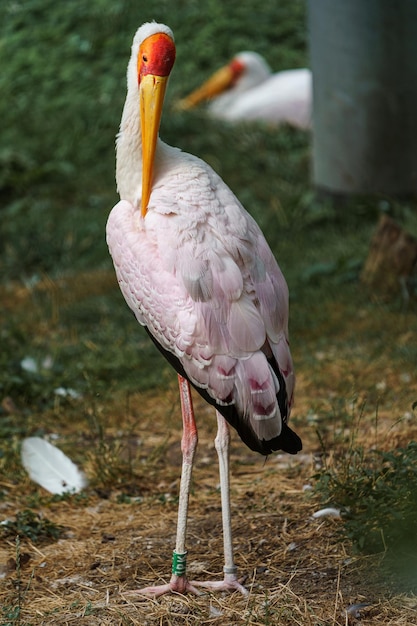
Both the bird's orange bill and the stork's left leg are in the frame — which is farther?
the bird's orange bill

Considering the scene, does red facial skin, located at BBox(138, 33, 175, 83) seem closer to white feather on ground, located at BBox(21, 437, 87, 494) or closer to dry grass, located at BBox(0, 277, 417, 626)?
dry grass, located at BBox(0, 277, 417, 626)

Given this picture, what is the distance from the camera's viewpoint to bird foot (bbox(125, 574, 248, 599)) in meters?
3.43

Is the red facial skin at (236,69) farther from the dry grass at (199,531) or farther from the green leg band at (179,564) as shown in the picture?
the green leg band at (179,564)

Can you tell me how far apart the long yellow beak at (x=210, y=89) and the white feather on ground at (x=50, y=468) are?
6737 millimetres

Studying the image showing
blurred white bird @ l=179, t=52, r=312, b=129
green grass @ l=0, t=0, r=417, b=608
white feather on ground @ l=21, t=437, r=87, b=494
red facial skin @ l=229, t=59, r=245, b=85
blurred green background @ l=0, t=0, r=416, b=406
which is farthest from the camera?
red facial skin @ l=229, t=59, r=245, b=85

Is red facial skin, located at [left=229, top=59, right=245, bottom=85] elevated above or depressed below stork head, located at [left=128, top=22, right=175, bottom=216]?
below

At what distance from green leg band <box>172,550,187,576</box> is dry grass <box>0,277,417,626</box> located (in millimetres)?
97

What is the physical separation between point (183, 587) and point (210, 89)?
8.06 metres

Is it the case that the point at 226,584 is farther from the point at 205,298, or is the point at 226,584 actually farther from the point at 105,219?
the point at 105,219

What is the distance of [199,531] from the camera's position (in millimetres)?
3945

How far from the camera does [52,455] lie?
14.8 feet

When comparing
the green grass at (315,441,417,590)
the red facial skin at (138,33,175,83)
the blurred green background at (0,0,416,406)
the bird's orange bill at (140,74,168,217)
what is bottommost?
the blurred green background at (0,0,416,406)

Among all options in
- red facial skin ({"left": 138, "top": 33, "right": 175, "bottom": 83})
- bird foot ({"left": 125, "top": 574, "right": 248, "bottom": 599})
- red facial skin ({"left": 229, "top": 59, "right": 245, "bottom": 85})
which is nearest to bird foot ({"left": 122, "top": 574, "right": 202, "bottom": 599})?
bird foot ({"left": 125, "top": 574, "right": 248, "bottom": 599})

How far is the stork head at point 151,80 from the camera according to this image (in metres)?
3.65
